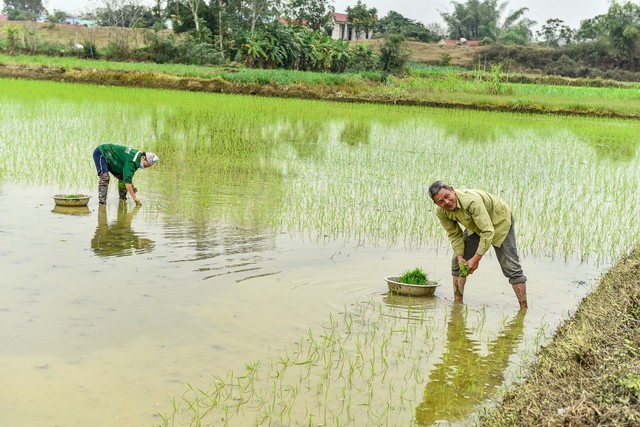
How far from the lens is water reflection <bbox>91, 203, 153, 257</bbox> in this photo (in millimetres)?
5973

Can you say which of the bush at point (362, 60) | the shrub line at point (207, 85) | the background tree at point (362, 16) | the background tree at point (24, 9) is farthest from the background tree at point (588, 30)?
the background tree at point (24, 9)

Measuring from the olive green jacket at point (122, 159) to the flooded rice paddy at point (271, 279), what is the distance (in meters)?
0.35

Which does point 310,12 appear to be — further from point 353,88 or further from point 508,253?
point 508,253

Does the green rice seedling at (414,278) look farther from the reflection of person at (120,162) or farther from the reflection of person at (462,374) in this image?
the reflection of person at (120,162)

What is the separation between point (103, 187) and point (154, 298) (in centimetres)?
296

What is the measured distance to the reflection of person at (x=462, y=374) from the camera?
3459 mm

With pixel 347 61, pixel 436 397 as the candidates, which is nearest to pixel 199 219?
pixel 436 397

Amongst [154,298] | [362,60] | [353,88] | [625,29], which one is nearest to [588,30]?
[625,29]

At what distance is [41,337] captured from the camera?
4020mm

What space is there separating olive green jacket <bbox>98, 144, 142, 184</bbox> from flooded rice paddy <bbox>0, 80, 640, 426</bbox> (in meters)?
0.35

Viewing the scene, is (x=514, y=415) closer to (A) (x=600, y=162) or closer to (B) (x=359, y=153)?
(B) (x=359, y=153)

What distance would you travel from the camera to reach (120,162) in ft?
24.3

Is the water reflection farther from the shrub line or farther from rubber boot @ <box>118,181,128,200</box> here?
the shrub line

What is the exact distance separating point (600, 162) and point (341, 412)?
9759 millimetres
